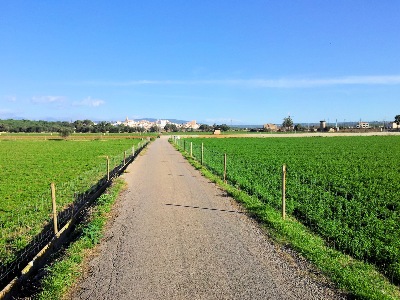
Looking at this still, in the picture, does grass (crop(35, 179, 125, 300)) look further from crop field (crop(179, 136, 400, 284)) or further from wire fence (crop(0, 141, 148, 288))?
crop field (crop(179, 136, 400, 284))

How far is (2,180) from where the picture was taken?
21.3 m

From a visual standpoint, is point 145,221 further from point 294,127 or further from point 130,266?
point 294,127

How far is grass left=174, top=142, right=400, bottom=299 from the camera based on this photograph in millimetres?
5723

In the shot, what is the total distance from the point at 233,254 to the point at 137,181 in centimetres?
1158

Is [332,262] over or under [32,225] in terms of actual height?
over

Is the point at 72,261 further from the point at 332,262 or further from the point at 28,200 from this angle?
the point at 28,200

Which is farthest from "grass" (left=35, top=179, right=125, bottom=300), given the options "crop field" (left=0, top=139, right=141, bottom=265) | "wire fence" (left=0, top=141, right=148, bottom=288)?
"crop field" (left=0, top=139, right=141, bottom=265)

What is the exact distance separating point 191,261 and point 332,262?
8.98 ft

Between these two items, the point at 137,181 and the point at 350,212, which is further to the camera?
the point at 137,181

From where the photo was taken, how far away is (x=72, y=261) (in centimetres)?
677

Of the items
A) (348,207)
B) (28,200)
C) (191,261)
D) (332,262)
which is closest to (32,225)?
(28,200)

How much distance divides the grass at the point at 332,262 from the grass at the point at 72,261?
4.28 m

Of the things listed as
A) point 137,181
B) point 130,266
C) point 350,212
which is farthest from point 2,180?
point 350,212

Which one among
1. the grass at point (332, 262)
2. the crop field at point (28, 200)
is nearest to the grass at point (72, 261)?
the crop field at point (28, 200)
